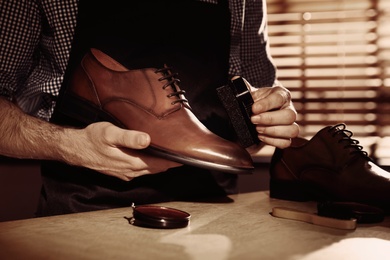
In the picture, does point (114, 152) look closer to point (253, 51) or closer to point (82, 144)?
point (82, 144)

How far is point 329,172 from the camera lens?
1077 millimetres

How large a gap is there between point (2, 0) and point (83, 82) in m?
0.31

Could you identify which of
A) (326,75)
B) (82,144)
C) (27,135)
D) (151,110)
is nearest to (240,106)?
(151,110)

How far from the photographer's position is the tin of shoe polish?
0.75 m

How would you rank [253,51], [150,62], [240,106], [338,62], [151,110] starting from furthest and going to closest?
[338,62] < [253,51] < [150,62] < [240,106] < [151,110]

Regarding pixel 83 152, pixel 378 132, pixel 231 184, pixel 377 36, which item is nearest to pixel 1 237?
pixel 83 152

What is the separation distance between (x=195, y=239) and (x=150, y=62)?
1.68 feet

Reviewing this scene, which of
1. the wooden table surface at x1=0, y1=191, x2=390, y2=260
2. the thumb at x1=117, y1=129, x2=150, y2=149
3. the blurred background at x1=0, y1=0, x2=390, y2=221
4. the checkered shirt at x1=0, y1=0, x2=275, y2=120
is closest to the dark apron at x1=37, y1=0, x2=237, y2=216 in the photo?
the checkered shirt at x1=0, y1=0, x2=275, y2=120

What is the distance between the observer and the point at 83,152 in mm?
929

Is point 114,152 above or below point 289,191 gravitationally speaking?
above

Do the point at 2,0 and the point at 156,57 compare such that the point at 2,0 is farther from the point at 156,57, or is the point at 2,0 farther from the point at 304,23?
the point at 304,23

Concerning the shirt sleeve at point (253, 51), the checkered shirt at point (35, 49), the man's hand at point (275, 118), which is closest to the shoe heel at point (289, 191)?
the man's hand at point (275, 118)

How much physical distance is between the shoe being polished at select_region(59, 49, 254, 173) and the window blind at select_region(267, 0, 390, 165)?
3.50 feet

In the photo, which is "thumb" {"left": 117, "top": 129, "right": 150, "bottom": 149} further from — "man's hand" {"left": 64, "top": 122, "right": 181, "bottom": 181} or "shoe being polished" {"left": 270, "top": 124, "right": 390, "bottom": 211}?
"shoe being polished" {"left": 270, "top": 124, "right": 390, "bottom": 211}
